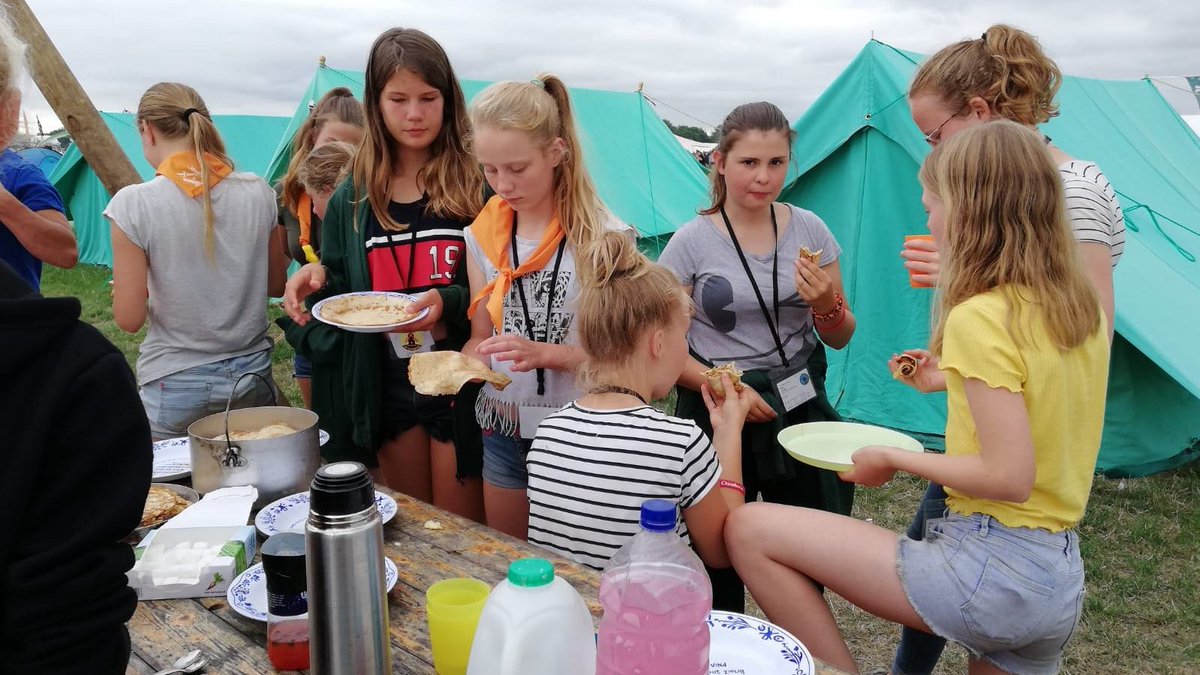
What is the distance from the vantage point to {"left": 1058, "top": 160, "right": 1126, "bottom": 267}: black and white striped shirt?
2.19 metres

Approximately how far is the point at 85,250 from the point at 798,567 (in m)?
15.9

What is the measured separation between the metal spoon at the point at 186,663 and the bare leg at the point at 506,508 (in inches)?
48.0

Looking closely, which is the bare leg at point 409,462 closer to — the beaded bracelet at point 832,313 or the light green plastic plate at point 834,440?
the light green plastic plate at point 834,440

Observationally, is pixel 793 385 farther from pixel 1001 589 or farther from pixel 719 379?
pixel 1001 589

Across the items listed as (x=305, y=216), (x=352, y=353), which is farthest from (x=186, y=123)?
(x=352, y=353)

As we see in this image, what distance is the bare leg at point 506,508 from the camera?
2598 mm

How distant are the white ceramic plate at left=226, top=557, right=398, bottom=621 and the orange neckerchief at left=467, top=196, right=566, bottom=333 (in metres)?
1.00

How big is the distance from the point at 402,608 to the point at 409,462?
50.7 inches

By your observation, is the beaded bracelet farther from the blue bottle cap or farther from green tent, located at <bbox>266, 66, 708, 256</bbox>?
green tent, located at <bbox>266, 66, 708, 256</bbox>

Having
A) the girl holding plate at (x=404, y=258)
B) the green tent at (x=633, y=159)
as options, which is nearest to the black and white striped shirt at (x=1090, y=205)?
the girl holding plate at (x=404, y=258)

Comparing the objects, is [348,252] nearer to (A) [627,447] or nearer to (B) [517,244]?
(B) [517,244]

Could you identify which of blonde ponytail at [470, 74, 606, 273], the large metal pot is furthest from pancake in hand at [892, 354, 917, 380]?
the large metal pot

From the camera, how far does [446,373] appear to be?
2.30 m

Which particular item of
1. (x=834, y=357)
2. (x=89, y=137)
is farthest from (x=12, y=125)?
(x=834, y=357)
